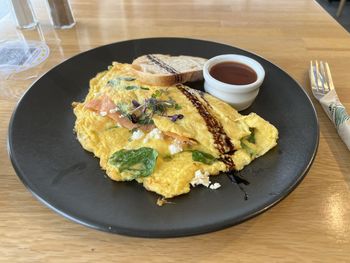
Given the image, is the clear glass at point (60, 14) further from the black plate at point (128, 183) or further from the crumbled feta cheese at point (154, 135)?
the crumbled feta cheese at point (154, 135)

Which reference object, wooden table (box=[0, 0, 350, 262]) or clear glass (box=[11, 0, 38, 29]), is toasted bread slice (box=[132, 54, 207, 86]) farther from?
clear glass (box=[11, 0, 38, 29])

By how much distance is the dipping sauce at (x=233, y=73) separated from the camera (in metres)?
1.42

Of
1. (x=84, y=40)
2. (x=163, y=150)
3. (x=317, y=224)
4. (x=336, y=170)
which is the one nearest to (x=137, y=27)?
(x=84, y=40)

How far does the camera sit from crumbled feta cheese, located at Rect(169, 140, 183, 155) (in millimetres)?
1135

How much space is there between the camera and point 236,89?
1.33m

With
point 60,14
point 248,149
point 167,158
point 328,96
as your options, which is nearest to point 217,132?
point 248,149

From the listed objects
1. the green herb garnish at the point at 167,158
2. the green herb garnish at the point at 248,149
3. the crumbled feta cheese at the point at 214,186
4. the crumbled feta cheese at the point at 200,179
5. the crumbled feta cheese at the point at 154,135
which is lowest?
the green herb garnish at the point at 248,149

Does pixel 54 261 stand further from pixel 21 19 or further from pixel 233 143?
pixel 21 19

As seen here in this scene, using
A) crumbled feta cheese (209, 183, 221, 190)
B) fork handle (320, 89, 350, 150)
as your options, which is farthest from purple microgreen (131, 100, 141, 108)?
fork handle (320, 89, 350, 150)

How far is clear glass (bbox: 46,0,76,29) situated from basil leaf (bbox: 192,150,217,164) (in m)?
1.48

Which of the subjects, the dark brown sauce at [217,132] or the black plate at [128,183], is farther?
the dark brown sauce at [217,132]

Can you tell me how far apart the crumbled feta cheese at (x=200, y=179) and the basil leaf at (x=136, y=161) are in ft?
0.47

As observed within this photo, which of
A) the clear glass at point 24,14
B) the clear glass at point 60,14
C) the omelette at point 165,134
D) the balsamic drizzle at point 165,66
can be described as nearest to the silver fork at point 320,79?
the omelette at point 165,134

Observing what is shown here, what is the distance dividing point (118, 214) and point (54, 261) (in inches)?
8.4
